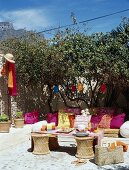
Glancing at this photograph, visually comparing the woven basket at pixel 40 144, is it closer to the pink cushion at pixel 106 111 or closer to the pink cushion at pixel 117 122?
the pink cushion at pixel 117 122

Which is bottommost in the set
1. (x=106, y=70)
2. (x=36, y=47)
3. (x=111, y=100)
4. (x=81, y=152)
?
(x=81, y=152)

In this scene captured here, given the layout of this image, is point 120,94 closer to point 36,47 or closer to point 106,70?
point 106,70

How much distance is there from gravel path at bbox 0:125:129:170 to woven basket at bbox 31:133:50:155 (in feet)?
0.57

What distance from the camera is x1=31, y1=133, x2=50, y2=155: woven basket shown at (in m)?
10.5

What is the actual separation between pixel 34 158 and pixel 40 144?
59 centimetres

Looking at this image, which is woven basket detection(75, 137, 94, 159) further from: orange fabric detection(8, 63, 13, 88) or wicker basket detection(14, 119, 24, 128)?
wicker basket detection(14, 119, 24, 128)

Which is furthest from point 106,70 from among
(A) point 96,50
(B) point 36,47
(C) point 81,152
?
(C) point 81,152

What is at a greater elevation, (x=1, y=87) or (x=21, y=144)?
(x=1, y=87)

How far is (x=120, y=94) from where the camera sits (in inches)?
738

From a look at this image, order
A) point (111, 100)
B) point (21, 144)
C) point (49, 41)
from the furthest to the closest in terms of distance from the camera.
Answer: point (111, 100) → point (49, 41) → point (21, 144)

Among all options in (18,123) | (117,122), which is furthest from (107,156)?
(18,123)

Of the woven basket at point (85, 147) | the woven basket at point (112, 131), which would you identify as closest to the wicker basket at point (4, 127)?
the woven basket at point (112, 131)

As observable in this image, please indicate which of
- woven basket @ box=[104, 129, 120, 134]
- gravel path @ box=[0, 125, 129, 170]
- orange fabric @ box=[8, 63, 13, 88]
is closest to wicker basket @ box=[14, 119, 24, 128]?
orange fabric @ box=[8, 63, 13, 88]

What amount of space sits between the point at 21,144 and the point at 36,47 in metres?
5.27
